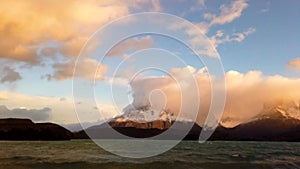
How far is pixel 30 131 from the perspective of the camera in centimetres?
16775

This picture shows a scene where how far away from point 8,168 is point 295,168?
94.8ft

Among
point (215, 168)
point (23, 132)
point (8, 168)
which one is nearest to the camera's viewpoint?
point (8, 168)

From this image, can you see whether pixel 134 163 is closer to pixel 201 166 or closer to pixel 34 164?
pixel 201 166

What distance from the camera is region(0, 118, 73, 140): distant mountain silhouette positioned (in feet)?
525

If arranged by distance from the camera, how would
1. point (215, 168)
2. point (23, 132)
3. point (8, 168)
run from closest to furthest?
point (8, 168), point (215, 168), point (23, 132)

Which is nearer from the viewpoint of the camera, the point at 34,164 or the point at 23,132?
the point at 34,164

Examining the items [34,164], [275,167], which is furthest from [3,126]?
[275,167]

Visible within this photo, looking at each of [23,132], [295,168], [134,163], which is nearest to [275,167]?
[295,168]

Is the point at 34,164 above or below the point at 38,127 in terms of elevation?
below

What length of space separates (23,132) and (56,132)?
51.2 feet

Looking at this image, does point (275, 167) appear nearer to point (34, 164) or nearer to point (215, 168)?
point (215, 168)

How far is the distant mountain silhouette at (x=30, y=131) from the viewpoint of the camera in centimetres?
16012

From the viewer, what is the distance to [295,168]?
123 ft

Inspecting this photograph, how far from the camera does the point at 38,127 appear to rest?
17512 centimetres
